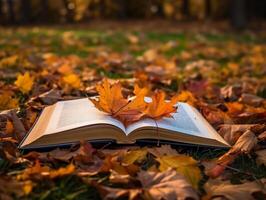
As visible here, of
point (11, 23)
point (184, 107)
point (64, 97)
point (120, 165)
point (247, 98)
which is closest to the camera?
point (120, 165)

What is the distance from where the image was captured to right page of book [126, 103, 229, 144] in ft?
6.13

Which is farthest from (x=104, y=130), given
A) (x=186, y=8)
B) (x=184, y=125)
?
(x=186, y=8)

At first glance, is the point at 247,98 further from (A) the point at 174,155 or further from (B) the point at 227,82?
(A) the point at 174,155

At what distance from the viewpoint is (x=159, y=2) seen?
76.5 ft

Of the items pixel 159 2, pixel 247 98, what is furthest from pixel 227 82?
pixel 159 2

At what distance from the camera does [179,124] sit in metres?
1.98

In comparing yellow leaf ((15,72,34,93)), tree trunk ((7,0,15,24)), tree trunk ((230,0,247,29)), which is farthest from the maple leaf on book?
tree trunk ((7,0,15,24))

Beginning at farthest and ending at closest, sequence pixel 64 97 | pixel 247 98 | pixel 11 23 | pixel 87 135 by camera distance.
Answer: pixel 11 23 < pixel 247 98 < pixel 64 97 < pixel 87 135

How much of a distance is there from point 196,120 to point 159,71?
1.82m

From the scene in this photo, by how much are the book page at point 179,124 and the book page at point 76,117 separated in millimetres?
76

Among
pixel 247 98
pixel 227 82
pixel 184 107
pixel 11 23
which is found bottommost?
pixel 11 23

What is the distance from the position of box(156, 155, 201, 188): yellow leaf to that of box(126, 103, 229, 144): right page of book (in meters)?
0.19

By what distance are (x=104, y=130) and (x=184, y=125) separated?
373 mm

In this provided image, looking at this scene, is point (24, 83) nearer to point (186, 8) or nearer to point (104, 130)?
point (104, 130)
